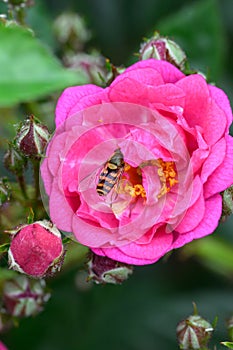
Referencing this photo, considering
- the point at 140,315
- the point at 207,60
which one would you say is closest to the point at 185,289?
the point at 140,315

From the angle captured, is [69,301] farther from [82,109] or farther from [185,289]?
[82,109]

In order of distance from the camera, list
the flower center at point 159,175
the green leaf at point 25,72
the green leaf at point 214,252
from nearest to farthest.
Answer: the green leaf at point 25,72 → the flower center at point 159,175 → the green leaf at point 214,252

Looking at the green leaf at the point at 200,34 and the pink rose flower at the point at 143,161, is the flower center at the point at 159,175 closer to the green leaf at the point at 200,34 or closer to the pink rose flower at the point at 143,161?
the pink rose flower at the point at 143,161

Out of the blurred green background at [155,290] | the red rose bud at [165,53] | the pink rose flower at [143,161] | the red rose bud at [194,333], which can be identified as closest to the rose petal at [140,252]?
the pink rose flower at [143,161]

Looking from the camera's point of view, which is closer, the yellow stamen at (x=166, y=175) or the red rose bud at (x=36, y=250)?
the red rose bud at (x=36, y=250)

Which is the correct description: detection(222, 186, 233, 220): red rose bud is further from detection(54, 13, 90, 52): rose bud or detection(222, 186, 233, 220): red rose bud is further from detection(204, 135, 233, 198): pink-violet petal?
detection(54, 13, 90, 52): rose bud

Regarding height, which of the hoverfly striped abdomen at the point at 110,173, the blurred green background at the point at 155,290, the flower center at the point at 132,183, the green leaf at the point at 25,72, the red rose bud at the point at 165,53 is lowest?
the blurred green background at the point at 155,290

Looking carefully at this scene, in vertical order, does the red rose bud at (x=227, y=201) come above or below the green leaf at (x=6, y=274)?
above

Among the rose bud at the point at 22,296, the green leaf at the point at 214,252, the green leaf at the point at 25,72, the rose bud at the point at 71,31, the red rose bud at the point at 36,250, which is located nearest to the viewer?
the green leaf at the point at 25,72
